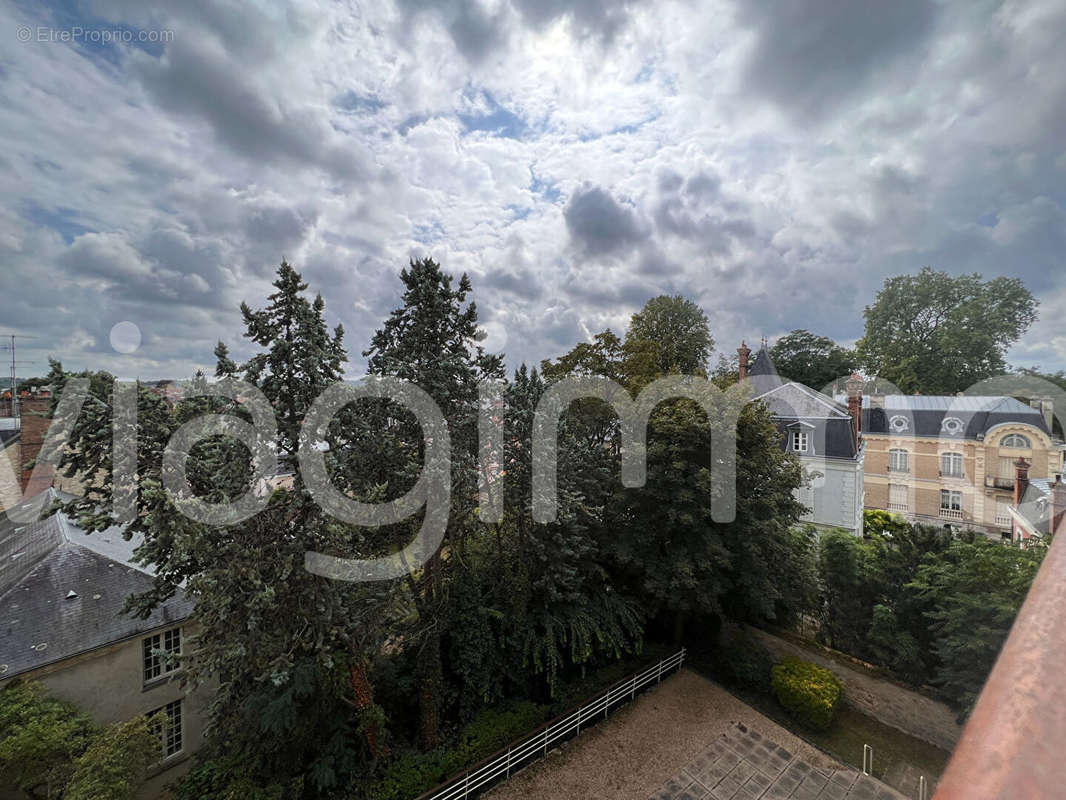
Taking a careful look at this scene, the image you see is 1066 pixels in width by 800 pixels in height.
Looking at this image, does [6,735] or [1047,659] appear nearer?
[1047,659]

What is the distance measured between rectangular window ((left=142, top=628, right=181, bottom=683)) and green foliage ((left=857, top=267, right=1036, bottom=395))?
37.1 metres

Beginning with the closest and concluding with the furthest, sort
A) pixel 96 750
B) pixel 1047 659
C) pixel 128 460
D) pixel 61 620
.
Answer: pixel 1047 659
pixel 128 460
pixel 96 750
pixel 61 620

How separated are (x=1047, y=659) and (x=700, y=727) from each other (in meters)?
12.0

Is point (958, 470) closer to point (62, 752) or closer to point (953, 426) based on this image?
point (953, 426)

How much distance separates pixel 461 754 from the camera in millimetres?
9031

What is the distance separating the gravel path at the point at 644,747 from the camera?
8703 mm

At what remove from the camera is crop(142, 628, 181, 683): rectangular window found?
988cm

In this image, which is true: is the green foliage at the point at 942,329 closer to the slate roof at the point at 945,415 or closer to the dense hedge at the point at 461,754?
the slate roof at the point at 945,415

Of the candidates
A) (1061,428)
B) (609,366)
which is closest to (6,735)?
(609,366)

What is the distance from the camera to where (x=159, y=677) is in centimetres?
1001

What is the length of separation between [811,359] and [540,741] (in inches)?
1582

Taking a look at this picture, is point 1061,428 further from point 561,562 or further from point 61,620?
point 61,620

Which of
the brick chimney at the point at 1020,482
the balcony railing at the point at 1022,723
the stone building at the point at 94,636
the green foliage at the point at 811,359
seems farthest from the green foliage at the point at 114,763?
the green foliage at the point at 811,359

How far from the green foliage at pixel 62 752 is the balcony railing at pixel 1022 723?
35.6ft
